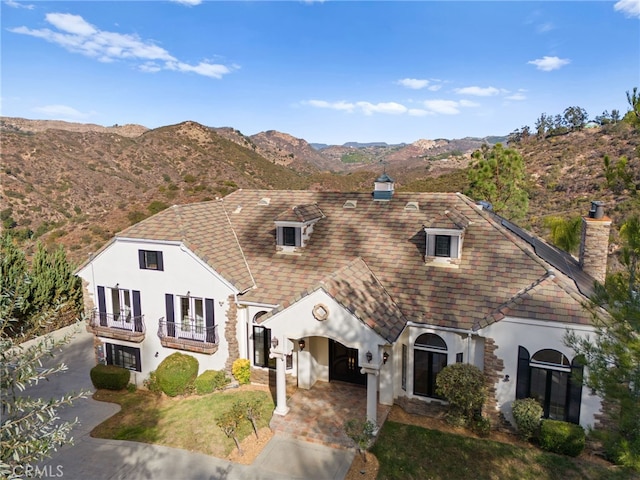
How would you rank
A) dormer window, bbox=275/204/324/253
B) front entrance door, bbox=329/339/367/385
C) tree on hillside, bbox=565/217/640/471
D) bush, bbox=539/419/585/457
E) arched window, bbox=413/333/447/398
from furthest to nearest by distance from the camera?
dormer window, bbox=275/204/324/253 < front entrance door, bbox=329/339/367/385 < arched window, bbox=413/333/447/398 < bush, bbox=539/419/585/457 < tree on hillside, bbox=565/217/640/471

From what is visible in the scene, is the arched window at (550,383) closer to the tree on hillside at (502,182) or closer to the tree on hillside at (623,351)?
the tree on hillside at (623,351)

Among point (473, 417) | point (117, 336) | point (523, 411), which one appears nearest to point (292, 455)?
point (473, 417)

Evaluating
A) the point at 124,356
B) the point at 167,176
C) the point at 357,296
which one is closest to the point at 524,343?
the point at 357,296

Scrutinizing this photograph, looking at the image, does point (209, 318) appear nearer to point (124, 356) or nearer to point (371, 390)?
point (124, 356)

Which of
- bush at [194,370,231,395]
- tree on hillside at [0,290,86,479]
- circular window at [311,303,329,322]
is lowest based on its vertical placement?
bush at [194,370,231,395]


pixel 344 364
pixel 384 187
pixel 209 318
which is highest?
pixel 384 187

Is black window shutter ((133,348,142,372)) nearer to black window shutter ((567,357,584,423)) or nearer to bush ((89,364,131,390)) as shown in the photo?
bush ((89,364,131,390))

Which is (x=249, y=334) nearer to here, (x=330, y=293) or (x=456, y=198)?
(x=330, y=293)

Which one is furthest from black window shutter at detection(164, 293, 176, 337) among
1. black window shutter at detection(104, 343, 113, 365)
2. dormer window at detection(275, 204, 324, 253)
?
dormer window at detection(275, 204, 324, 253)
